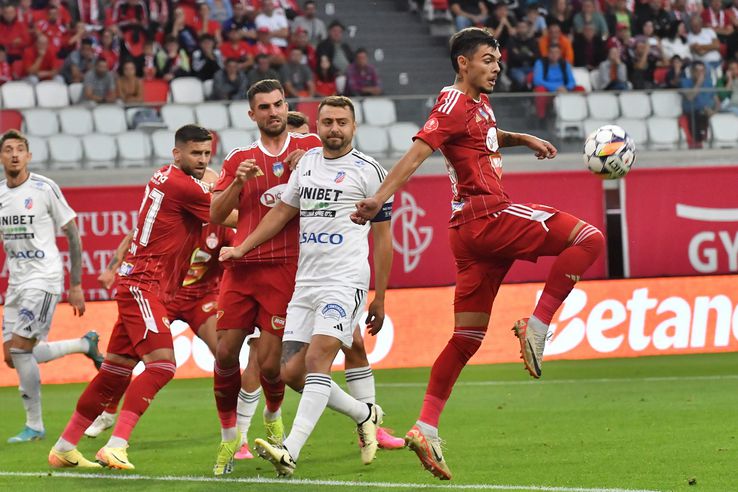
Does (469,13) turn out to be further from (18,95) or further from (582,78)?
(18,95)

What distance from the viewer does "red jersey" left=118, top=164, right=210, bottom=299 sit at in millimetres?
8312

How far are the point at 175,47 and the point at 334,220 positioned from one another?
12515 millimetres

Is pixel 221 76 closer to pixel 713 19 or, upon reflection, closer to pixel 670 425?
pixel 713 19

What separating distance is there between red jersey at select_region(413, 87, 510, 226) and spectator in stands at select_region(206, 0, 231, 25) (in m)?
13.7

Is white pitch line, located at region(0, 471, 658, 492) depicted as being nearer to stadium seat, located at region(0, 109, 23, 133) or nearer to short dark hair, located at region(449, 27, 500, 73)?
short dark hair, located at region(449, 27, 500, 73)

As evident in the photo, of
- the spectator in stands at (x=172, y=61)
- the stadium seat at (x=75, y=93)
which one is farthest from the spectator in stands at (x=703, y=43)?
the stadium seat at (x=75, y=93)

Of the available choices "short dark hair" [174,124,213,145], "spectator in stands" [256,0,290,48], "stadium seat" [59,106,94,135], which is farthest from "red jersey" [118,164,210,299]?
"spectator in stands" [256,0,290,48]

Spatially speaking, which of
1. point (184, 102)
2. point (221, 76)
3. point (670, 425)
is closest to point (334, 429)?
point (670, 425)

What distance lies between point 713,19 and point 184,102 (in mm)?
10274

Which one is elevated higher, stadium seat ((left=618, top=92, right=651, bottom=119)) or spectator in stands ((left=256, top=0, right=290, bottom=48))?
spectator in stands ((left=256, top=0, right=290, bottom=48))

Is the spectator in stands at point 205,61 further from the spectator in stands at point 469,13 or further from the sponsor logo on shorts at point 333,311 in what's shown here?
the sponsor logo on shorts at point 333,311

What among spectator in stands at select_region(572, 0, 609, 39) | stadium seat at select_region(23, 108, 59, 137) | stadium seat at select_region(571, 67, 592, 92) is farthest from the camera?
spectator in stands at select_region(572, 0, 609, 39)

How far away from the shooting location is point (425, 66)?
21094 millimetres

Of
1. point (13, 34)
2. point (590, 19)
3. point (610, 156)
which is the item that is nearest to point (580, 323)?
point (610, 156)
